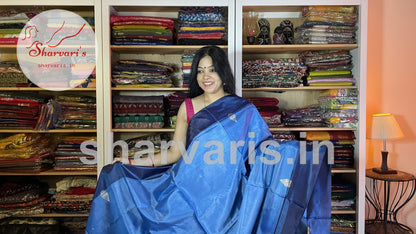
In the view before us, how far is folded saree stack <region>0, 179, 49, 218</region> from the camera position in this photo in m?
2.79

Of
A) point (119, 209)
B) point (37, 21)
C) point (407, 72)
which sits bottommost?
point (119, 209)

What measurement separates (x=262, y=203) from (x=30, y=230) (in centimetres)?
199

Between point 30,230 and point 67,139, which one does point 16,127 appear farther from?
point 30,230

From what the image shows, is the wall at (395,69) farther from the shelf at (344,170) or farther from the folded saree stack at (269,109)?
the folded saree stack at (269,109)

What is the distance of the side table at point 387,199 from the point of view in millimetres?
2828

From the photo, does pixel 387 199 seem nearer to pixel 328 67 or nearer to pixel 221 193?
pixel 328 67

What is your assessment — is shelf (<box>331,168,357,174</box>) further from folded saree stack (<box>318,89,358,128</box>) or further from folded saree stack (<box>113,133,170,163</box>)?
folded saree stack (<box>113,133,170,163</box>)

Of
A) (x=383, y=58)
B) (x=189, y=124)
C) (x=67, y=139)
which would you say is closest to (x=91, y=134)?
(x=67, y=139)

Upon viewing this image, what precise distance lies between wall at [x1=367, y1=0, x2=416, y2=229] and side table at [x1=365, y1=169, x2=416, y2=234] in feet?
0.57

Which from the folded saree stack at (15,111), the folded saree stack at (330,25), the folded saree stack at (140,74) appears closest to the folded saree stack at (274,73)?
the folded saree stack at (330,25)

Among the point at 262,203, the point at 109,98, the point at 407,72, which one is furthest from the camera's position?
the point at 407,72

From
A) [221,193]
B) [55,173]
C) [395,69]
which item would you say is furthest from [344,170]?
[55,173]

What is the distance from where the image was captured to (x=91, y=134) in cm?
306

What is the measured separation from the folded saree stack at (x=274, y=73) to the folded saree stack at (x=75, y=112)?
1267 mm
